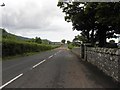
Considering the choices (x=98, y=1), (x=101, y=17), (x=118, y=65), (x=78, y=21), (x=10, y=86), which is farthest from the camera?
(x=78, y=21)

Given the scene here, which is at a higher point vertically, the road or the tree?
the tree

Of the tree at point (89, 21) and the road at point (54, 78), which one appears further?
the tree at point (89, 21)

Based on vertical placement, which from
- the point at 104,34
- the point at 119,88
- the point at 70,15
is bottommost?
the point at 119,88

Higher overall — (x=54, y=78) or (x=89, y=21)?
(x=89, y=21)

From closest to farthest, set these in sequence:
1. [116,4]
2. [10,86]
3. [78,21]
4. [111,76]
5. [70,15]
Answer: [10,86], [111,76], [116,4], [78,21], [70,15]

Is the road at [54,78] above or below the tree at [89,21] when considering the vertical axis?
below

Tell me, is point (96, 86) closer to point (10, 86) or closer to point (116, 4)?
point (10, 86)

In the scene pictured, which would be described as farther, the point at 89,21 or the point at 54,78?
the point at 89,21

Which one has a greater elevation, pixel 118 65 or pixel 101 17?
pixel 101 17

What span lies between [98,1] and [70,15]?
16.6m

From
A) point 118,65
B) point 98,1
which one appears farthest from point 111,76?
point 98,1

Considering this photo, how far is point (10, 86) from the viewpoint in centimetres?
1009

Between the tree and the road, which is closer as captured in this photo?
the road

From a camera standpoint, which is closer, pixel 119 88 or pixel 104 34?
pixel 119 88
